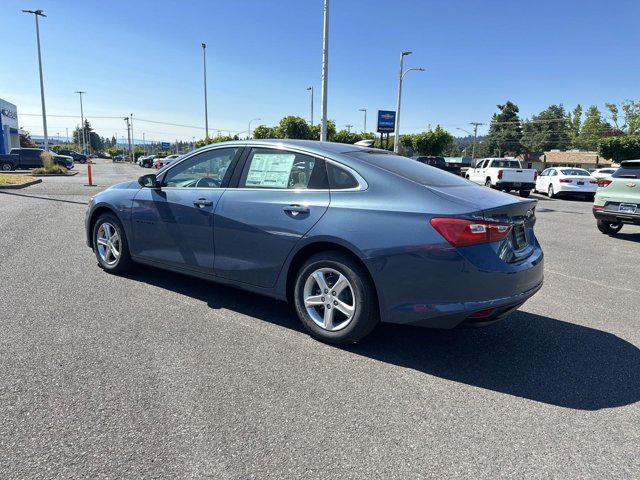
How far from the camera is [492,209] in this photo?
3252 mm

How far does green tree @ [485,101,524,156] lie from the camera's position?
103 metres

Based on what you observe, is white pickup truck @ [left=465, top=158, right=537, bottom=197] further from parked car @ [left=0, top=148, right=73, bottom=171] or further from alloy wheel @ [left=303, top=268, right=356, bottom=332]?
parked car @ [left=0, top=148, right=73, bottom=171]

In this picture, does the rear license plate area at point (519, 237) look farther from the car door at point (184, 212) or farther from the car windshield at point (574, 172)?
the car windshield at point (574, 172)

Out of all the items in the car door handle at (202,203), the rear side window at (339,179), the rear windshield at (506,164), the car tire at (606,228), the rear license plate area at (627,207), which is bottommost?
the car tire at (606,228)

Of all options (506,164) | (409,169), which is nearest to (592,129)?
(506,164)

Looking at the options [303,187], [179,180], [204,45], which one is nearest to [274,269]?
[303,187]

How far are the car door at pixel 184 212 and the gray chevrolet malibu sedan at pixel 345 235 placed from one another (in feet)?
0.05

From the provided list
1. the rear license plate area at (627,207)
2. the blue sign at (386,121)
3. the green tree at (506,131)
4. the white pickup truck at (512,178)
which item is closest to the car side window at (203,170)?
the rear license plate area at (627,207)

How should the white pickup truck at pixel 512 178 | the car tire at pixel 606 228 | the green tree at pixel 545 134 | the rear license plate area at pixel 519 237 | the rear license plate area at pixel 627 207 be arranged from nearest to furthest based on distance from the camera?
1. the rear license plate area at pixel 519 237
2. the rear license plate area at pixel 627 207
3. the car tire at pixel 606 228
4. the white pickup truck at pixel 512 178
5. the green tree at pixel 545 134

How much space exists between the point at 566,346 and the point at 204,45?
49.8m

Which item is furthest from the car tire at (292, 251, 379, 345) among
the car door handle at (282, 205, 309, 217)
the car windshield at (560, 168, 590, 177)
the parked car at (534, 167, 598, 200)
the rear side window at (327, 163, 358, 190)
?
the car windshield at (560, 168, 590, 177)

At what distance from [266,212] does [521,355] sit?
7.66 feet

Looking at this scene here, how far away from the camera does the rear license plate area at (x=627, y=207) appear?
8805 millimetres

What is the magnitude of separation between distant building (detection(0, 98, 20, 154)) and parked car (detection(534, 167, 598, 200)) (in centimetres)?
5273
